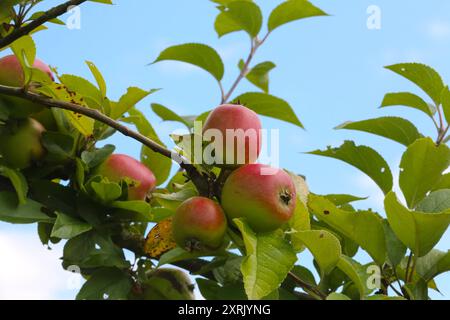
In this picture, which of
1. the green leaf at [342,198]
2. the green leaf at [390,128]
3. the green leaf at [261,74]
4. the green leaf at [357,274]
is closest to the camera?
the green leaf at [357,274]

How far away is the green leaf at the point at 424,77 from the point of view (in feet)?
4.08

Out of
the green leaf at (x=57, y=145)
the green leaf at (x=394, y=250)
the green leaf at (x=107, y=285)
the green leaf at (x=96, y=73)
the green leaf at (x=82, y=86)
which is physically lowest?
the green leaf at (x=107, y=285)

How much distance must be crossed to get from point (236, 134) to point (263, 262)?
0.19 meters

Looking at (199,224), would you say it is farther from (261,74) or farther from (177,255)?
(261,74)

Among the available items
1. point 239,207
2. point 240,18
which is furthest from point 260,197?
point 240,18

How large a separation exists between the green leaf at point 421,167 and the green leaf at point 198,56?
54 cm

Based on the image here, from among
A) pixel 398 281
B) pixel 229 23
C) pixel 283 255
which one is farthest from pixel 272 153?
pixel 229 23

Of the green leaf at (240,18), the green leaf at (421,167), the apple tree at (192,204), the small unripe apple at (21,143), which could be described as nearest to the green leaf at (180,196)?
the apple tree at (192,204)

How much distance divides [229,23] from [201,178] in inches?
30.4

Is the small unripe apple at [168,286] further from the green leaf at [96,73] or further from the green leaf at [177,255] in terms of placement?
the green leaf at [96,73]

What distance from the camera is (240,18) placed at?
63.1 inches

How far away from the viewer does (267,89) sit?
5.61 ft

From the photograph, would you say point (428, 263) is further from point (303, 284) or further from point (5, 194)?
point (5, 194)

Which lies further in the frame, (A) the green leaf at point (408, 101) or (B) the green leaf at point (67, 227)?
(A) the green leaf at point (408, 101)
